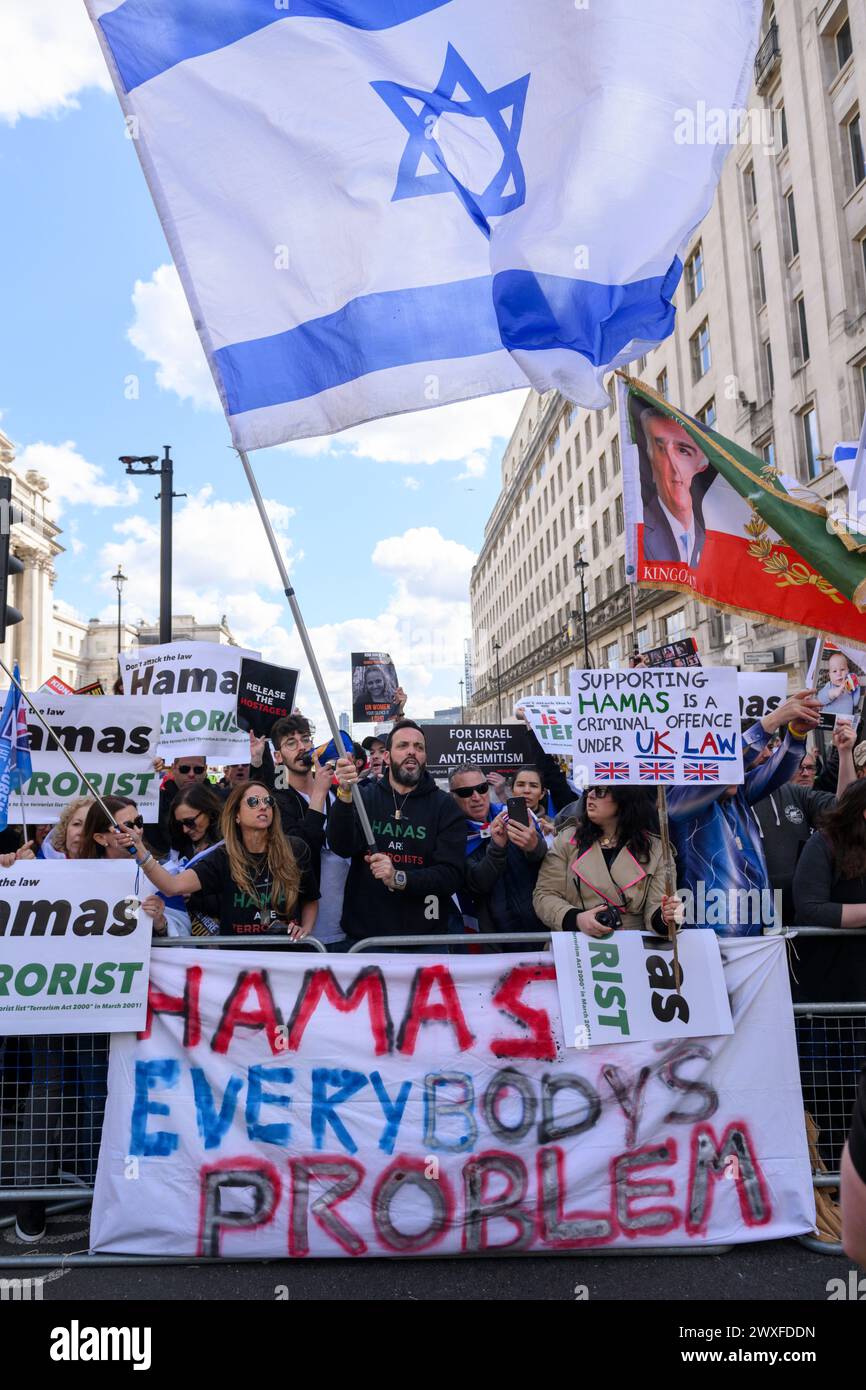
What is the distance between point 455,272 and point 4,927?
3500 mm

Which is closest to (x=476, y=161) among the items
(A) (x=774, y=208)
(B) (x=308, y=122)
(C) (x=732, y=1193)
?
(B) (x=308, y=122)

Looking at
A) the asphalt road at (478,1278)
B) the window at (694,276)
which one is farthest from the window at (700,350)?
the asphalt road at (478,1278)

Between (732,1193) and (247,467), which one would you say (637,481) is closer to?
(247,467)

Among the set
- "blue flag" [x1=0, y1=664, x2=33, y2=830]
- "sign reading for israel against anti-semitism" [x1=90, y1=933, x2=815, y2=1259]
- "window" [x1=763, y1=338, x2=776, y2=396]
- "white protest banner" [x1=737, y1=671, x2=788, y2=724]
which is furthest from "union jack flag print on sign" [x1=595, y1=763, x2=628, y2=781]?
"window" [x1=763, y1=338, x2=776, y2=396]

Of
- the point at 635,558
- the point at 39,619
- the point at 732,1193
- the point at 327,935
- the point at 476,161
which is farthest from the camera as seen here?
the point at 39,619

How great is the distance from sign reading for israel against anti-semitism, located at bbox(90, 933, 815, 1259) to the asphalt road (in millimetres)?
69

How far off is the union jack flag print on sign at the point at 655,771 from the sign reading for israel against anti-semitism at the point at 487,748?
3848mm

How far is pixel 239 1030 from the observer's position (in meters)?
3.99

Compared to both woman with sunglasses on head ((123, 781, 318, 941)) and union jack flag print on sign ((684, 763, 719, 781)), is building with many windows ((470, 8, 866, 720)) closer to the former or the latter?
union jack flag print on sign ((684, 763, 719, 781))

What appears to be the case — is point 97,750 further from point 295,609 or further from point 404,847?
point 295,609

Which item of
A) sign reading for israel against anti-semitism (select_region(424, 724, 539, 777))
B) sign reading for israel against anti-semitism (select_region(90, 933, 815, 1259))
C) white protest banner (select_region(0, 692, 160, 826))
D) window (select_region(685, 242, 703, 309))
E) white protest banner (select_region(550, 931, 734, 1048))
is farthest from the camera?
window (select_region(685, 242, 703, 309))

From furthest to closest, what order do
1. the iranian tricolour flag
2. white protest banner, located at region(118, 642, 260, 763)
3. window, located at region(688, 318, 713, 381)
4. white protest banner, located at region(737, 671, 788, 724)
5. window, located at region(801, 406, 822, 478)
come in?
window, located at region(688, 318, 713, 381) < window, located at region(801, 406, 822, 478) < white protest banner, located at region(737, 671, 788, 724) < white protest banner, located at region(118, 642, 260, 763) < the iranian tricolour flag

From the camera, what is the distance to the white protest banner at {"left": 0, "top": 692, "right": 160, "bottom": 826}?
535cm

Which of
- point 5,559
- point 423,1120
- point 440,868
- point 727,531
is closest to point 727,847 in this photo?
point 440,868
